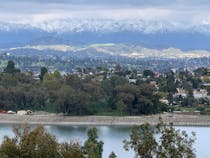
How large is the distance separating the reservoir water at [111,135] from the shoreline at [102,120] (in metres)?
1.73

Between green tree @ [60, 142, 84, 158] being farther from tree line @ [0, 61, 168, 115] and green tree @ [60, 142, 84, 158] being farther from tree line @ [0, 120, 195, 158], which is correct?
tree line @ [0, 61, 168, 115]

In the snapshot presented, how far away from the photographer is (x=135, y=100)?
210ft

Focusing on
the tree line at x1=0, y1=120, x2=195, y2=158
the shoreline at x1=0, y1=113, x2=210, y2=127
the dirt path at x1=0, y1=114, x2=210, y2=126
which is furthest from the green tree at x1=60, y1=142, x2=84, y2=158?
the dirt path at x1=0, y1=114, x2=210, y2=126

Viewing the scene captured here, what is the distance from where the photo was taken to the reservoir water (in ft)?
137

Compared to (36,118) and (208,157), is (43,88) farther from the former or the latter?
(208,157)

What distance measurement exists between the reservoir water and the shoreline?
1729mm

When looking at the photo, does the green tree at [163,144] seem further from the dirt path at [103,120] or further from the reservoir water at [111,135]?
the dirt path at [103,120]

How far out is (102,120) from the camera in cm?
6119

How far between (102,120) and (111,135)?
Answer: 8757 millimetres

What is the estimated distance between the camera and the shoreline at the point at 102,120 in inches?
2383

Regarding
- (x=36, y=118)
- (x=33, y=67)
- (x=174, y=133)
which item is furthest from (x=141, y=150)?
(x=33, y=67)

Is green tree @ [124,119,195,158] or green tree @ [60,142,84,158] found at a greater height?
green tree @ [124,119,195,158]

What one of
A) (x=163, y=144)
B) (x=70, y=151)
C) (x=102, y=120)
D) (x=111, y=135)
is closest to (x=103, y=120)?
(x=102, y=120)

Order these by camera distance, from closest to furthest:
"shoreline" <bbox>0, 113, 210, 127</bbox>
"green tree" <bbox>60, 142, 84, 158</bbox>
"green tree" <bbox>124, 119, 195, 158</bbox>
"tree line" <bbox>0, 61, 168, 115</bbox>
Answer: "green tree" <bbox>124, 119, 195, 158</bbox> < "green tree" <bbox>60, 142, 84, 158</bbox> < "shoreline" <bbox>0, 113, 210, 127</bbox> < "tree line" <bbox>0, 61, 168, 115</bbox>
